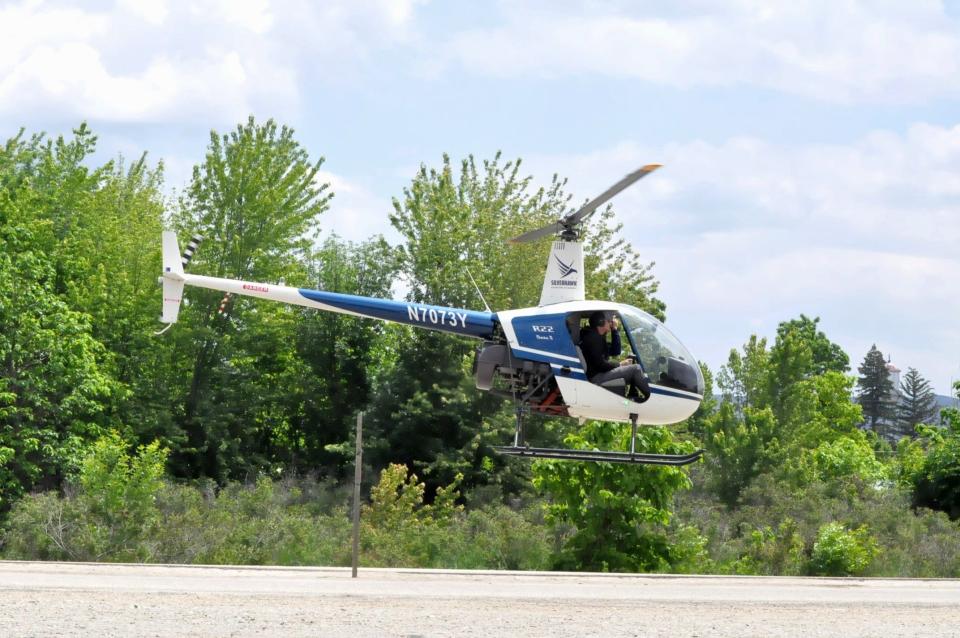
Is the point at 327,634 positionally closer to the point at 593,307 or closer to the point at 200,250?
the point at 593,307

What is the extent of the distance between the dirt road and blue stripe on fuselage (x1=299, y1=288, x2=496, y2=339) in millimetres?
4121

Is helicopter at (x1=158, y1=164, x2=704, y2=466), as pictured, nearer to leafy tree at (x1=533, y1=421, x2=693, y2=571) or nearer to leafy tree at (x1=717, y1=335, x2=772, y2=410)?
leafy tree at (x1=533, y1=421, x2=693, y2=571)

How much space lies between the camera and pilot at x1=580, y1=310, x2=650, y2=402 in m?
18.0

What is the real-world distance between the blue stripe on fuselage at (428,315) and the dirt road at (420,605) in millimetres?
4121

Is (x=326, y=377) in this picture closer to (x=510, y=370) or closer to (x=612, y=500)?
(x=612, y=500)

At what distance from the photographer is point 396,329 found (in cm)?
4572

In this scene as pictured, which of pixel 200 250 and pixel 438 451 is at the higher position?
pixel 200 250

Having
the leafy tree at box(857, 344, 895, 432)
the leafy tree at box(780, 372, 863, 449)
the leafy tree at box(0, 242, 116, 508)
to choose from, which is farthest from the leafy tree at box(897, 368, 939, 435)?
the leafy tree at box(0, 242, 116, 508)

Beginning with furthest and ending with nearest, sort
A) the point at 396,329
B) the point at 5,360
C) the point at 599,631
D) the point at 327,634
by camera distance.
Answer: the point at 396,329, the point at 5,360, the point at 599,631, the point at 327,634

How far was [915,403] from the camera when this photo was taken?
4481 inches

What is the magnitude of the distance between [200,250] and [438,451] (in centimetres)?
1250

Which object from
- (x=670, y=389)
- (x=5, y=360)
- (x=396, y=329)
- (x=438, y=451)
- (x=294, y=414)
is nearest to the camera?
(x=670, y=389)

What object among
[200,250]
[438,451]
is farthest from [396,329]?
[200,250]

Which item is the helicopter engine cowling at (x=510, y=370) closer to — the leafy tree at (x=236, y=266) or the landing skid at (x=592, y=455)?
the landing skid at (x=592, y=455)
